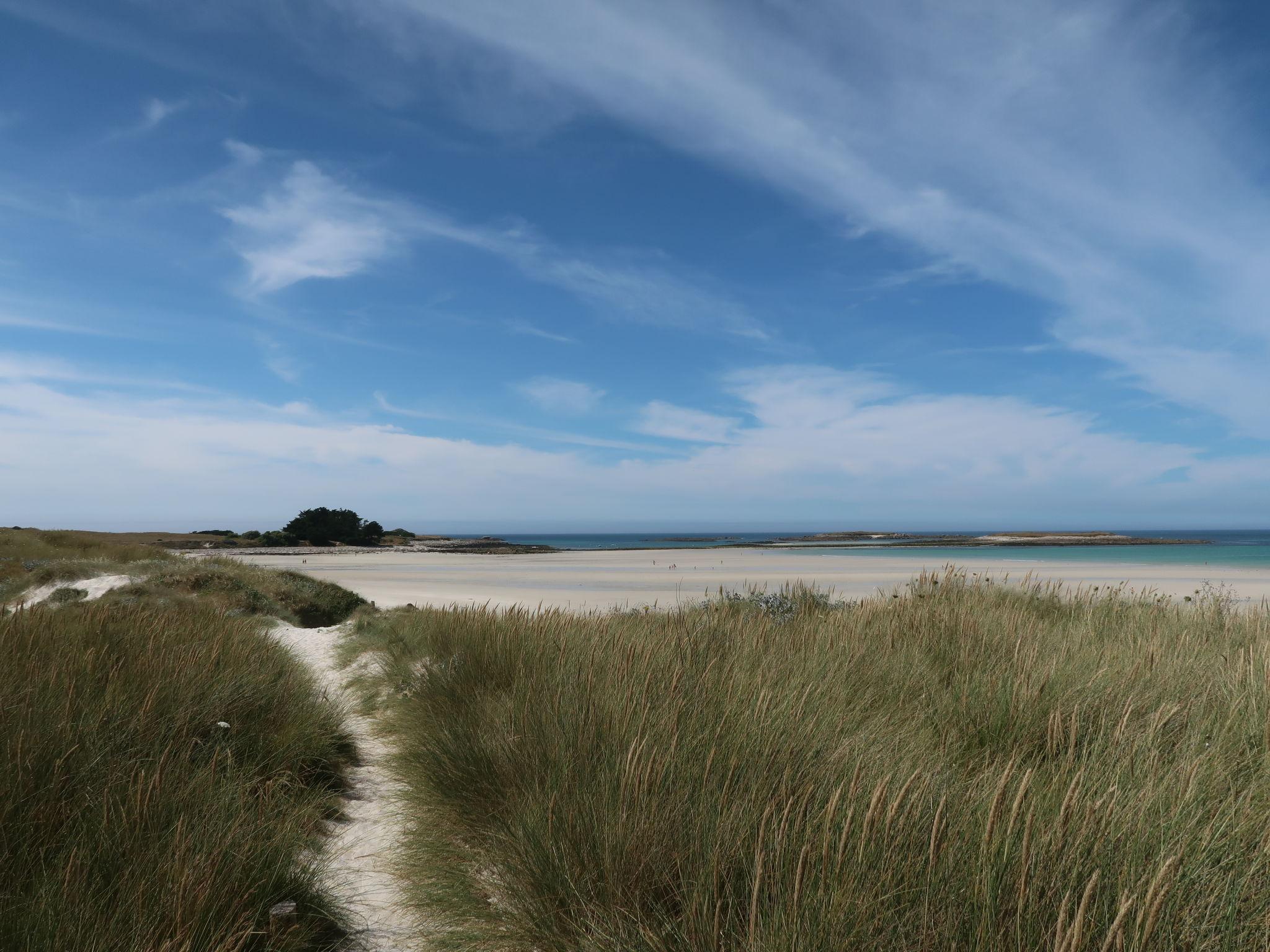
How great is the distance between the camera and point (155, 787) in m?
2.86

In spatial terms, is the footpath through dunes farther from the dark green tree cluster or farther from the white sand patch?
the dark green tree cluster

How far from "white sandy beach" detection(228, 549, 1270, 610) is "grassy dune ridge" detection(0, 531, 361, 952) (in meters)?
8.40

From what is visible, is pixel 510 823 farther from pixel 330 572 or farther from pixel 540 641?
pixel 330 572

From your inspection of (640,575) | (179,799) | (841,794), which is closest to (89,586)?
(179,799)

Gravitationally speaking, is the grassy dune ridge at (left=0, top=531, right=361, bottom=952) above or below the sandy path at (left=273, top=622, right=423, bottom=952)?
above

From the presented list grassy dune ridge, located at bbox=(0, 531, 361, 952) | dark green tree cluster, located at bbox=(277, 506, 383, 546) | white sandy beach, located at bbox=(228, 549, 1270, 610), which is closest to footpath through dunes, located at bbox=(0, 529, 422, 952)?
grassy dune ridge, located at bbox=(0, 531, 361, 952)

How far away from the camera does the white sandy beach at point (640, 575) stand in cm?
2373

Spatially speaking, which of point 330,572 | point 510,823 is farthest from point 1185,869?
point 330,572

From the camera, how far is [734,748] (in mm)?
2859

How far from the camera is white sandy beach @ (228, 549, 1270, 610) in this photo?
23.7 metres

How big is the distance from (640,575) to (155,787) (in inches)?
1321

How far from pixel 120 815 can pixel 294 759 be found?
1769 millimetres

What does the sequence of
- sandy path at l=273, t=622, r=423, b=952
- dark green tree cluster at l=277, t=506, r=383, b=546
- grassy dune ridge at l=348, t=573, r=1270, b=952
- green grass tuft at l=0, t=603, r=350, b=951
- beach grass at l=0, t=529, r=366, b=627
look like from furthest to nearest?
dark green tree cluster at l=277, t=506, r=383, b=546 < beach grass at l=0, t=529, r=366, b=627 < sandy path at l=273, t=622, r=423, b=952 < green grass tuft at l=0, t=603, r=350, b=951 < grassy dune ridge at l=348, t=573, r=1270, b=952

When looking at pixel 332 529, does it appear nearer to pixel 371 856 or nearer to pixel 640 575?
pixel 640 575
